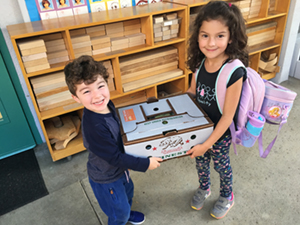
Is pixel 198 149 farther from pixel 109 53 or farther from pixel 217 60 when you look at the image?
pixel 109 53

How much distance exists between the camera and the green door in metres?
2.33

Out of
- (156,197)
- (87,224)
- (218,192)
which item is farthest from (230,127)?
(87,224)

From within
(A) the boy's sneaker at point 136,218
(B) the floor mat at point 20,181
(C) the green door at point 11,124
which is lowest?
(B) the floor mat at point 20,181

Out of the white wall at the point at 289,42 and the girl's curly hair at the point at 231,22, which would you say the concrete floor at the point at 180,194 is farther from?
the white wall at the point at 289,42

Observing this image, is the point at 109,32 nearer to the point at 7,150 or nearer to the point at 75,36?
the point at 75,36

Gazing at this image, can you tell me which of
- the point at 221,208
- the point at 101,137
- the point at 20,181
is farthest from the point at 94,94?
the point at 20,181

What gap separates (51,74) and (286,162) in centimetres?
232

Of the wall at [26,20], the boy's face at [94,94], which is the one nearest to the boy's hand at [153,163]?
the boy's face at [94,94]

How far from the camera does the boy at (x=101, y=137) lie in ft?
3.91

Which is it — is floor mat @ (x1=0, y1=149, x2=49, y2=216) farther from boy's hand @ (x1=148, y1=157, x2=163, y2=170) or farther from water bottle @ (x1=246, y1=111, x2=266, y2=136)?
water bottle @ (x1=246, y1=111, x2=266, y2=136)

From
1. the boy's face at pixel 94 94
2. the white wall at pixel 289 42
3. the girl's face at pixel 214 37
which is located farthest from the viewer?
the white wall at pixel 289 42

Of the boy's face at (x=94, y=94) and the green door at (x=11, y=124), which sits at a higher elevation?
the boy's face at (x=94, y=94)

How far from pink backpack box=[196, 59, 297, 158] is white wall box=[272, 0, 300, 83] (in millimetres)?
2181

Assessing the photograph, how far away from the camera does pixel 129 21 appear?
2373 mm
